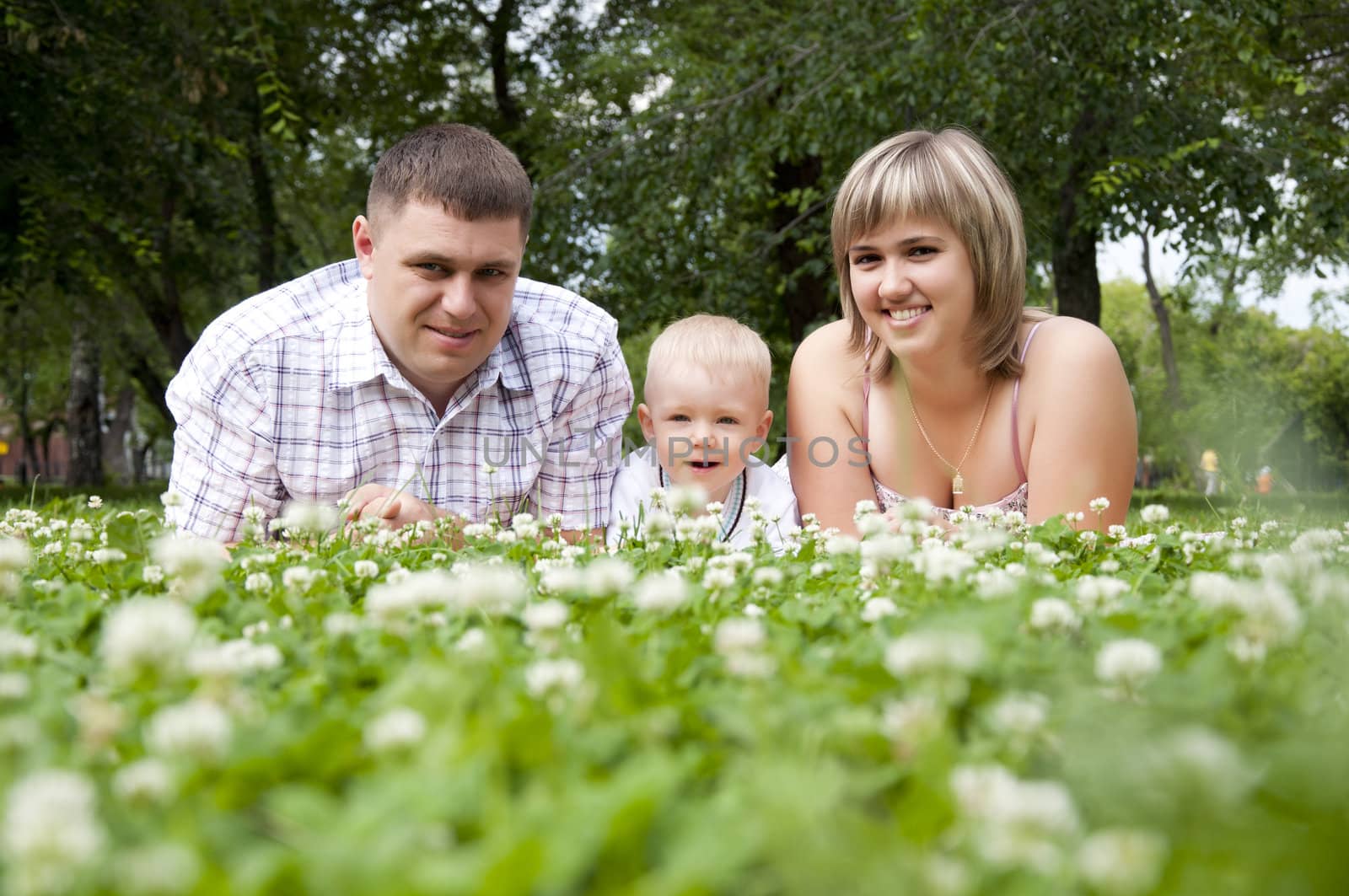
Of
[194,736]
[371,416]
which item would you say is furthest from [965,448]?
[194,736]

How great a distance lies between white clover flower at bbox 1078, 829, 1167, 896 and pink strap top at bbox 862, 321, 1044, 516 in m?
4.09

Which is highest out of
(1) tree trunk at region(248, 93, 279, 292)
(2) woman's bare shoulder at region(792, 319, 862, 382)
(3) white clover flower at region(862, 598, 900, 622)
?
(1) tree trunk at region(248, 93, 279, 292)

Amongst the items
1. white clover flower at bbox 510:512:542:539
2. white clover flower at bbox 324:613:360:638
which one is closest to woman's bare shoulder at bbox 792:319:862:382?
white clover flower at bbox 510:512:542:539

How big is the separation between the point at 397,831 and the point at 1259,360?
4896 cm

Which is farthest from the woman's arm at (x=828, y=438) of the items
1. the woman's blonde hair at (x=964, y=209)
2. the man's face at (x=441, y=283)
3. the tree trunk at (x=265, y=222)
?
the tree trunk at (x=265, y=222)

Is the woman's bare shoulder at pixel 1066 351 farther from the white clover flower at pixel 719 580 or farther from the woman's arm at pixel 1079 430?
the white clover flower at pixel 719 580

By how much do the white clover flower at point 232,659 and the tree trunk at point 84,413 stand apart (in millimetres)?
26675

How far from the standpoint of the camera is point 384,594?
149cm

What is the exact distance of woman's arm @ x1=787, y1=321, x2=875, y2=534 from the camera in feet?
17.3

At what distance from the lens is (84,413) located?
26.0m

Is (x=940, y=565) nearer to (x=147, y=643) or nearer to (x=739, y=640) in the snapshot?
(x=739, y=640)

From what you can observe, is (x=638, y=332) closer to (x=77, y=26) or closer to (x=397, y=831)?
(x=77, y=26)

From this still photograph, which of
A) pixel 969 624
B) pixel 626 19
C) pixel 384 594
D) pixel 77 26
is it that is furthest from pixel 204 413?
pixel 626 19

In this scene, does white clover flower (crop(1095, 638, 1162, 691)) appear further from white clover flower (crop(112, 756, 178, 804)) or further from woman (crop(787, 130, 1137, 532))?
woman (crop(787, 130, 1137, 532))
